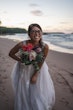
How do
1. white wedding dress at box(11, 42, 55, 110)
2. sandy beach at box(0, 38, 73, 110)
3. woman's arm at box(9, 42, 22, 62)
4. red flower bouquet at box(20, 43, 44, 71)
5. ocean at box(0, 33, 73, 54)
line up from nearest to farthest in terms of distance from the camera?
1. red flower bouquet at box(20, 43, 44, 71)
2. woman's arm at box(9, 42, 22, 62)
3. white wedding dress at box(11, 42, 55, 110)
4. sandy beach at box(0, 38, 73, 110)
5. ocean at box(0, 33, 73, 54)

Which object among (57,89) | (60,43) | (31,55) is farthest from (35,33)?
(60,43)

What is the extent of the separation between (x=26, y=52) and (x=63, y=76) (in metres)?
3.56

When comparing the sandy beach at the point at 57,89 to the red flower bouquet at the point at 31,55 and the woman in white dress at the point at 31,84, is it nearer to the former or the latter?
the woman in white dress at the point at 31,84

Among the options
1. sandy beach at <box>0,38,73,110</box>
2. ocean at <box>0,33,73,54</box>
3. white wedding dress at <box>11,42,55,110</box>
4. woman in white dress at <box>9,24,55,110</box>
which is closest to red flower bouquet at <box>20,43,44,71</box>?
woman in white dress at <box>9,24,55,110</box>

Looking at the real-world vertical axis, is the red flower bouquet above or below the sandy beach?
above

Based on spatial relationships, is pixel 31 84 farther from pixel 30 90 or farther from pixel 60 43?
pixel 60 43

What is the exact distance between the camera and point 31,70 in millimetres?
3574

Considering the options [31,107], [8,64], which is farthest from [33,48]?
[8,64]

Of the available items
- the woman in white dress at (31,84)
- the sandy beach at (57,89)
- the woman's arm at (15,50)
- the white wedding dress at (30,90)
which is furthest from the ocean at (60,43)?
the sandy beach at (57,89)

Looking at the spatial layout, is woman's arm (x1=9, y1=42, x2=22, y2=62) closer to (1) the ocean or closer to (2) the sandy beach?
(1) the ocean

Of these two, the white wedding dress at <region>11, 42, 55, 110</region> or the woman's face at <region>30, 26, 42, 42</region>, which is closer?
the woman's face at <region>30, 26, 42, 42</region>

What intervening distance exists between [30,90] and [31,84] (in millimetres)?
141

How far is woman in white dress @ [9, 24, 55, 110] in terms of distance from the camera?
3529mm

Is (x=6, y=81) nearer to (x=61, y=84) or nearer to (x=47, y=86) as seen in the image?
(x=61, y=84)
